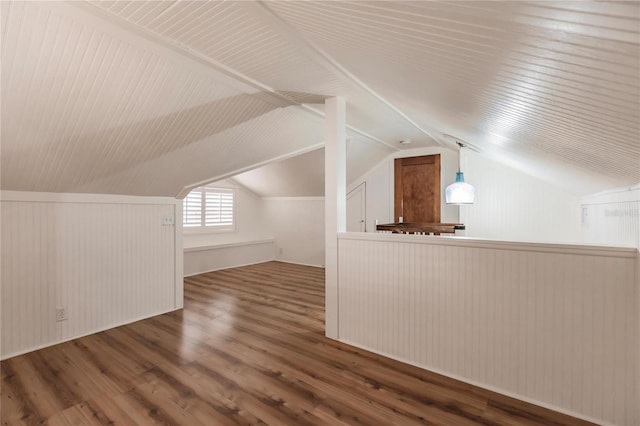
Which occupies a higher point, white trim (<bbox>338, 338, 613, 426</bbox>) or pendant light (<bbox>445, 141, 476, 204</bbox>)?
pendant light (<bbox>445, 141, 476, 204</bbox>)

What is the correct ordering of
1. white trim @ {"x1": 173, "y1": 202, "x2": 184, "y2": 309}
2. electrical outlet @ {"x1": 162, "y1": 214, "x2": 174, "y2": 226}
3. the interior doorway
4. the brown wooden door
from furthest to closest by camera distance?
1. the interior doorway
2. the brown wooden door
3. white trim @ {"x1": 173, "y1": 202, "x2": 184, "y2": 309}
4. electrical outlet @ {"x1": 162, "y1": 214, "x2": 174, "y2": 226}

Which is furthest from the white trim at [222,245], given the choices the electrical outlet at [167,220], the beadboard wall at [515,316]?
the beadboard wall at [515,316]

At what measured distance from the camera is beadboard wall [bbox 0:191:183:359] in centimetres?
258

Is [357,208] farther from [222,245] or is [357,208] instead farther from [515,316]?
[515,316]

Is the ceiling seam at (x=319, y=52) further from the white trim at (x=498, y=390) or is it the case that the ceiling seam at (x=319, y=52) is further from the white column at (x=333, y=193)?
the white trim at (x=498, y=390)

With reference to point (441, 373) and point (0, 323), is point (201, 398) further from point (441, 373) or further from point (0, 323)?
point (0, 323)

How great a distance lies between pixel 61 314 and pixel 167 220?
4.38 ft

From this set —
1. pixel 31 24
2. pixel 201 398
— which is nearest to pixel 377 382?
pixel 201 398

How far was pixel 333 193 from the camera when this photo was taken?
2943 mm

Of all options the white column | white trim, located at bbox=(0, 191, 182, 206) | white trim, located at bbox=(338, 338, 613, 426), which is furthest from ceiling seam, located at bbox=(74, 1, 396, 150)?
white trim, located at bbox=(338, 338, 613, 426)

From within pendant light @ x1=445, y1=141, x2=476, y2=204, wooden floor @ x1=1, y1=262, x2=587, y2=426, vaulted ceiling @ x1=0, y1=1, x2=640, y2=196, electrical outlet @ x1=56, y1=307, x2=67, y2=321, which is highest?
vaulted ceiling @ x1=0, y1=1, x2=640, y2=196

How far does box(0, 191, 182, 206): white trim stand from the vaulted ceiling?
0.27 feet

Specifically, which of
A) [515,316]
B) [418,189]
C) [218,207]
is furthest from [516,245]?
[218,207]

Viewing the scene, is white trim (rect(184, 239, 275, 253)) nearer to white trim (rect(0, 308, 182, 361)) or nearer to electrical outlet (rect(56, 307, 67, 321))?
white trim (rect(0, 308, 182, 361))
